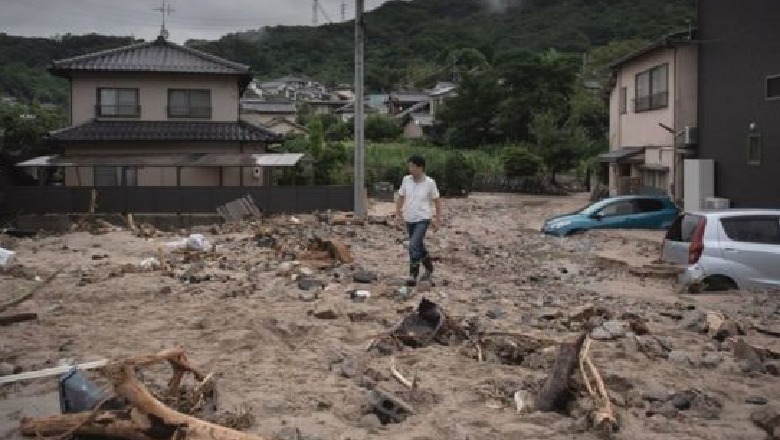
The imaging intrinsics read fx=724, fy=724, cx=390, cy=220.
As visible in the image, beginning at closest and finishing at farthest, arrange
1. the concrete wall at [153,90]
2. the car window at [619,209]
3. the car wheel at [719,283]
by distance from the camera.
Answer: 1. the car wheel at [719,283]
2. the car window at [619,209]
3. the concrete wall at [153,90]

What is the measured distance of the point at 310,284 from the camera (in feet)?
32.7

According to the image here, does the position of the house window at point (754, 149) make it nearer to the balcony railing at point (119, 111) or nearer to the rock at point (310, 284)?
the rock at point (310, 284)

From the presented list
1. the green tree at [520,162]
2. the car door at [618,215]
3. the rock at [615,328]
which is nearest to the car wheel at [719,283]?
the rock at [615,328]

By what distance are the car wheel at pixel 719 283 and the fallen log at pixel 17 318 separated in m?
8.29

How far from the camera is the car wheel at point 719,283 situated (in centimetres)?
945

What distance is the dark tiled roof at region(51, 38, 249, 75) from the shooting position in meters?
29.3

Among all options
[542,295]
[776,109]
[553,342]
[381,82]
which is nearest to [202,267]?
[542,295]

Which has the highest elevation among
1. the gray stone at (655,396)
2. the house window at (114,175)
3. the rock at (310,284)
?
the house window at (114,175)

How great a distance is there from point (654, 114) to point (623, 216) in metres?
6.90

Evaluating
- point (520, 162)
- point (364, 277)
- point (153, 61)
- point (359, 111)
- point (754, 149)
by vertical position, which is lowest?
point (364, 277)

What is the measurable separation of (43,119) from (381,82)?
200 feet

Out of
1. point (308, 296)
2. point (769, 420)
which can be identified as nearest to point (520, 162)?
point (308, 296)

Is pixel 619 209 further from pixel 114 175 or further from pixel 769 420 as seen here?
pixel 114 175

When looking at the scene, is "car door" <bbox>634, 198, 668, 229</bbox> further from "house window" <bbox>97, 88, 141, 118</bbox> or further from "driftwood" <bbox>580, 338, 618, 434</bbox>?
"house window" <bbox>97, 88, 141, 118</bbox>
